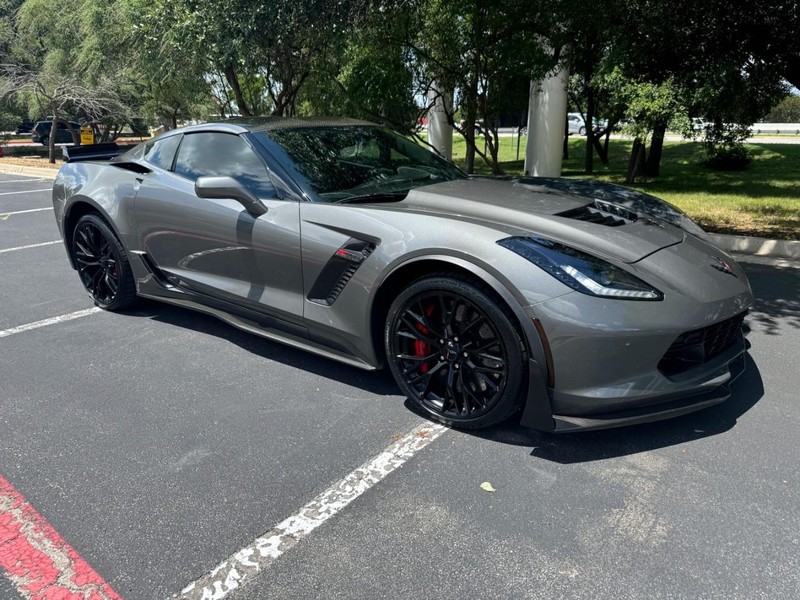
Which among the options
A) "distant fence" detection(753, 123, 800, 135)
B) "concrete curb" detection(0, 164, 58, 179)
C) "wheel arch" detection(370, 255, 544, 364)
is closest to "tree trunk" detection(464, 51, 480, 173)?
"wheel arch" detection(370, 255, 544, 364)

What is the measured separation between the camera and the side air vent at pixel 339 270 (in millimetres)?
3188

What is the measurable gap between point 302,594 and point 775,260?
602cm

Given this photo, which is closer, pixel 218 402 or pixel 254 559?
pixel 254 559

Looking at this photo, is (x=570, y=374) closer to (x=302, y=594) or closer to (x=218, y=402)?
(x=302, y=594)

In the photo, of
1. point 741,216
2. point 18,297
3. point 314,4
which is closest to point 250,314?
point 18,297

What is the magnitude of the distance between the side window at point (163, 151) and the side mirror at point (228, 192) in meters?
1.00

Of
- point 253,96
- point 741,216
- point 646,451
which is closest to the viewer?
point 646,451

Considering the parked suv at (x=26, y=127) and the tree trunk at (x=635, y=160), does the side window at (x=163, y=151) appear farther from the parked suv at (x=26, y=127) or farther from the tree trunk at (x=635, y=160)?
the parked suv at (x=26, y=127)

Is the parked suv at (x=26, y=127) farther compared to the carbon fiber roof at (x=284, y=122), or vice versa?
the parked suv at (x=26, y=127)

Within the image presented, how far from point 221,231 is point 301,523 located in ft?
6.57

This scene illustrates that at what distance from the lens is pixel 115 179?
15.2 ft

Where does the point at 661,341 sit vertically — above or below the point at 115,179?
below

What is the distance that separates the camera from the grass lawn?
795 centimetres

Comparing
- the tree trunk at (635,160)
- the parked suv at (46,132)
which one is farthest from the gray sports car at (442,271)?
the parked suv at (46,132)
